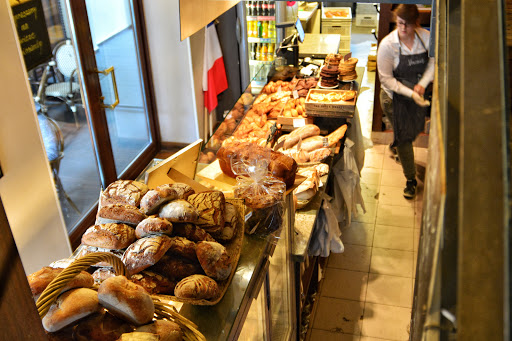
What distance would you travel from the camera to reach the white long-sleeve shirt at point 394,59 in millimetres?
4688

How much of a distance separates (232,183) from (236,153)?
0.14 m

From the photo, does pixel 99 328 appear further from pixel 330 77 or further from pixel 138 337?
pixel 330 77

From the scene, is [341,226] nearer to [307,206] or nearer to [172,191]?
[307,206]

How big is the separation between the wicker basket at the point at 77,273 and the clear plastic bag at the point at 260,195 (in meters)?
0.60

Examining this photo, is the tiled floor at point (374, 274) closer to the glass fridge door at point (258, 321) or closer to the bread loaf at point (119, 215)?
the glass fridge door at point (258, 321)

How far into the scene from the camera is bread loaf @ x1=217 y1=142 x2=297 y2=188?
224cm

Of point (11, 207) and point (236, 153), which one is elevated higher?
point (236, 153)

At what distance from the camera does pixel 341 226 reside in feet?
14.7

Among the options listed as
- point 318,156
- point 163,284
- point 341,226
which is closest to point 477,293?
point 163,284

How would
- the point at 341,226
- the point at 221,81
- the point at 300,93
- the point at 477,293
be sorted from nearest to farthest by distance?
1. the point at 477,293
2. the point at 300,93
3. the point at 341,226
4. the point at 221,81

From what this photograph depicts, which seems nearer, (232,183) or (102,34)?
(232,183)

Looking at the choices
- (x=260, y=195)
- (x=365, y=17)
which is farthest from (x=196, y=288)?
(x=365, y=17)

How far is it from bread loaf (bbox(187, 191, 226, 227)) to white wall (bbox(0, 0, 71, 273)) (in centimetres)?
171

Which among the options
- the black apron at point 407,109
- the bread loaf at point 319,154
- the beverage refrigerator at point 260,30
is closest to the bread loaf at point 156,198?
the bread loaf at point 319,154
